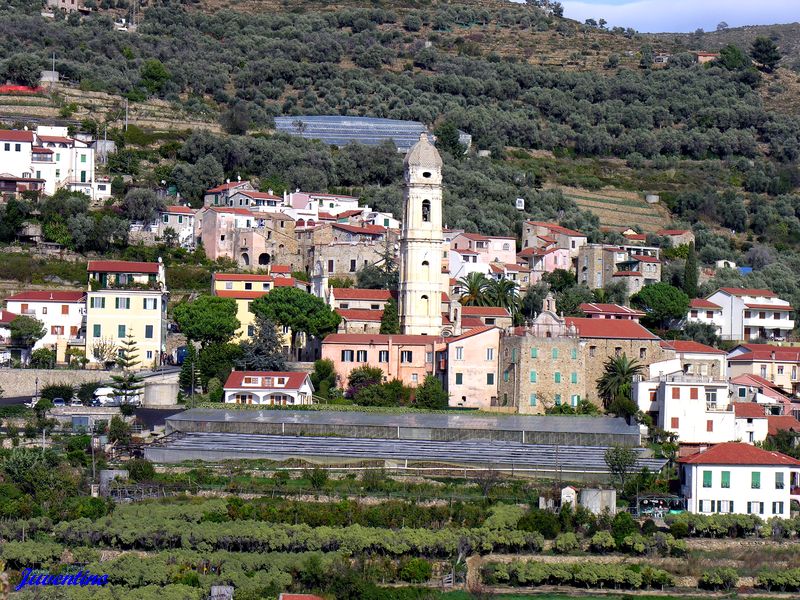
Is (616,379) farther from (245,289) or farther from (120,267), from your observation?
(120,267)

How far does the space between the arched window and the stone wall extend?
49.8 feet

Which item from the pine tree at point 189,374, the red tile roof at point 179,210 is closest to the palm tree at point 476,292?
the pine tree at point 189,374

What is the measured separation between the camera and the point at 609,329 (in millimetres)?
63375

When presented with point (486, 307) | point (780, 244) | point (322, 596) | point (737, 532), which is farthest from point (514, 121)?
point (322, 596)

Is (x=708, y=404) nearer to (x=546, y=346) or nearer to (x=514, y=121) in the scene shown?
(x=546, y=346)

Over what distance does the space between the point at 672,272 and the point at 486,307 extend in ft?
51.0

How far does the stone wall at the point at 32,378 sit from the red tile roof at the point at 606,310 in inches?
824

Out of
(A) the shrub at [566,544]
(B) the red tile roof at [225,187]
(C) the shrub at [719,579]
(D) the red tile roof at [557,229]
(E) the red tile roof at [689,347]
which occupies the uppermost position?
(B) the red tile roof at [225,187]

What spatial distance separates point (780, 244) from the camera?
96688 millimetres

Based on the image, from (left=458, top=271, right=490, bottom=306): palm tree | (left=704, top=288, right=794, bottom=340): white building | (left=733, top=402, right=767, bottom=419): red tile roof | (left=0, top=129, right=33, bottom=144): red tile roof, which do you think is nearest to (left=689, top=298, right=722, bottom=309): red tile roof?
(left=704, top=288, right=794, bottom=340): white building

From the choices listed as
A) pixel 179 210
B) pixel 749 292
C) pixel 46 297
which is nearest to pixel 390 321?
pixel 46 297

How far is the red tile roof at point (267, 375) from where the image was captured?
6041 centimetres

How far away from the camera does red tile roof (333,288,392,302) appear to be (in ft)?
228

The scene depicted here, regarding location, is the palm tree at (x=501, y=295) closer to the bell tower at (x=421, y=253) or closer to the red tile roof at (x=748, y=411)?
the bell tower at (x=421, y=253)
